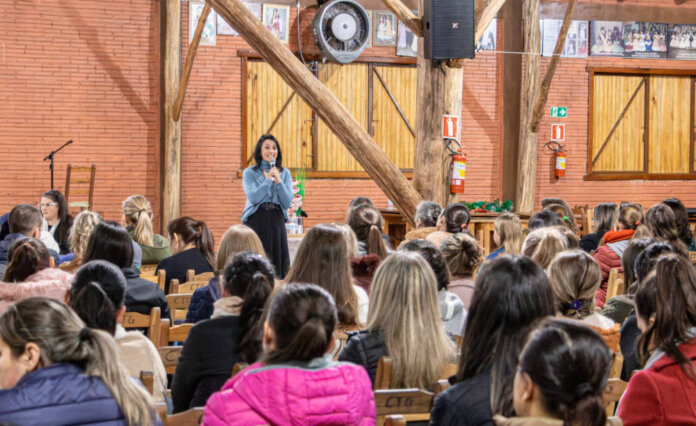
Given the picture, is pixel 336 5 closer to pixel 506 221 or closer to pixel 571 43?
pixel 571 43

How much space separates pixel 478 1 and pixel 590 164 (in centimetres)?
533

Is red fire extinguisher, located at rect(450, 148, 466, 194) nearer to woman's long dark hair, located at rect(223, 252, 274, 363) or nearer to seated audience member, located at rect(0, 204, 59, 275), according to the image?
seated audience member, located at rect(0, 204, 59, 275)

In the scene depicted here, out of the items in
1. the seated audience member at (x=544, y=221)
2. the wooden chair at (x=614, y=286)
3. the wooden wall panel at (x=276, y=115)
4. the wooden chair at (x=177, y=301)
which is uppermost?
the wooden wall panel at (x=276, y=115)

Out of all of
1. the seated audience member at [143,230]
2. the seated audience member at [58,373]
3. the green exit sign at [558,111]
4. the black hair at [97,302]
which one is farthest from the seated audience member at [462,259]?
the green exit sign at [558,111]

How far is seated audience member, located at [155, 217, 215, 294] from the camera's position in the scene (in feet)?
17.4

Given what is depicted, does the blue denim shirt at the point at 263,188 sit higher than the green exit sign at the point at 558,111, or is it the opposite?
the green exit sign at the point at 558,111

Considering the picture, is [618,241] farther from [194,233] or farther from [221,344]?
[221,344]

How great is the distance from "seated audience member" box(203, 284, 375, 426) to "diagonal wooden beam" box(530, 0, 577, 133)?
9995 millimetres

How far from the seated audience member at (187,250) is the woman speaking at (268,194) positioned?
1318mm

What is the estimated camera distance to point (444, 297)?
12.2 feet

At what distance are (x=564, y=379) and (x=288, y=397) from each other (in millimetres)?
744

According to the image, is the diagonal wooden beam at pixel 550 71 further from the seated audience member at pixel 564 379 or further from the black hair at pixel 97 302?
the seated audience member at pixel 564 379

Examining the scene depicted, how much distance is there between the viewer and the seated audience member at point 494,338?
7.29ft

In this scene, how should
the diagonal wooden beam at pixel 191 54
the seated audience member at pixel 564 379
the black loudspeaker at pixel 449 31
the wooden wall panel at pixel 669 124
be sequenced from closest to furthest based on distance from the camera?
the seated audience member at pixel 564 379
the black loudspeaker at pixel 449 31
the diagonal wooden beam at pixel 191 54
the wooden wall panel at pixel 669 124
